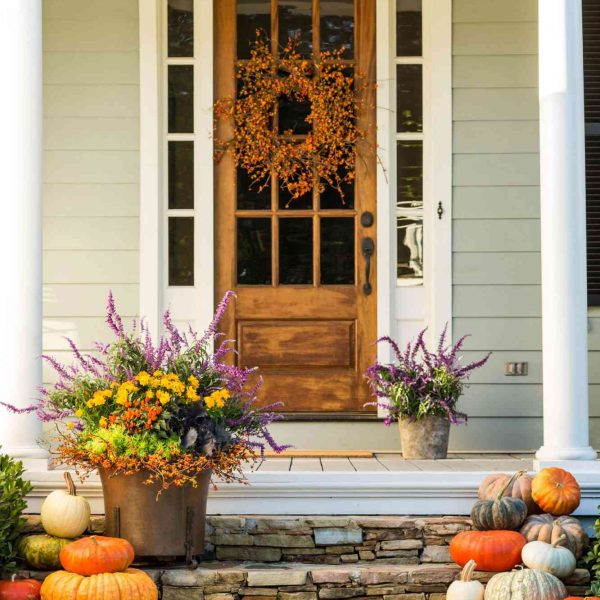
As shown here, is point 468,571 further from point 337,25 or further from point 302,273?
point 337,25

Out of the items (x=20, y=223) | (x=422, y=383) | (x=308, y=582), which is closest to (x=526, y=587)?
(x=308, y=582)

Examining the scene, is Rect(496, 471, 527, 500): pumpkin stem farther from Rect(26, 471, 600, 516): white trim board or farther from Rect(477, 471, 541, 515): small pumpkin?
Rect(26, 471, 600, 516): white trim board

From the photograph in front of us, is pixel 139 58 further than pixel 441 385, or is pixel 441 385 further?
pixel 139 58

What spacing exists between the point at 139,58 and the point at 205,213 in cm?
83

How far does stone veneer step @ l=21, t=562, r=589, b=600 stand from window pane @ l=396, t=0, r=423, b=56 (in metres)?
2.75

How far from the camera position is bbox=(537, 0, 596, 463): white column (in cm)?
440

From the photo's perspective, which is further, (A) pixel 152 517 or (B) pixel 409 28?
(B) pixel 409 28

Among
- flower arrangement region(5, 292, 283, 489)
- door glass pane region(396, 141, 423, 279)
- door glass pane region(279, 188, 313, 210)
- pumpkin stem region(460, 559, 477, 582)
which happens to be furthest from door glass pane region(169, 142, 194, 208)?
pumpkin stem region(460, 559, 477, 582)

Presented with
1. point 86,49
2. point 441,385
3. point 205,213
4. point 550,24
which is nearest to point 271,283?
point 205,213

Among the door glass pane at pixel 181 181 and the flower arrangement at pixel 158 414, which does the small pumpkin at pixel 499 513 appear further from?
the door glass pane at pixel 181 181

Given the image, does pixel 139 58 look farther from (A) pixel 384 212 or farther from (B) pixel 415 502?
(B) pixel 415 502

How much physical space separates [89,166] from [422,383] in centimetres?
197

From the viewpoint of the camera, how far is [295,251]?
5.71m

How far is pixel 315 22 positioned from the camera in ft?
18.8
